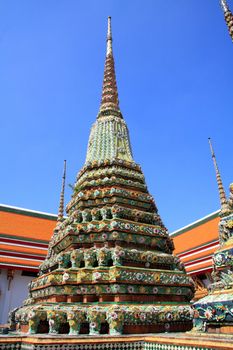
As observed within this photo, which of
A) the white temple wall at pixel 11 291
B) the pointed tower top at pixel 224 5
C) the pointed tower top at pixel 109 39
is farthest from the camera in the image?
the white temple wall at pixel 11 291

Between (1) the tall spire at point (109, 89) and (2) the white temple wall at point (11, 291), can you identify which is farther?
(2) the white temple wall at point (11, 291)

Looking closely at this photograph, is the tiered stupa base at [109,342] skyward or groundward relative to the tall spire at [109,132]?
groundward

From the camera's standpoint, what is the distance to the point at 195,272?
54.5 ft

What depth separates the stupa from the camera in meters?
6.72

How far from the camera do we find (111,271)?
7391mm

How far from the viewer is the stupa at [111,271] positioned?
6723 mm

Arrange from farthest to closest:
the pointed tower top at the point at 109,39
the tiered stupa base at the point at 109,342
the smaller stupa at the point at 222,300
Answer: the pointed tower top at the point at 109,39
the smaller stupa at the point at 222,300
the tiered stupa base at the point at 109,342

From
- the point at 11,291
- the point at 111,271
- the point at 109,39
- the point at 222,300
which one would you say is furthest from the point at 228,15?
the point at 11,291

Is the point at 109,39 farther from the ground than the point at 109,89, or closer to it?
farther from the ground

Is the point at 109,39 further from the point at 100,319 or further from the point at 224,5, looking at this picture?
the point at 100,319

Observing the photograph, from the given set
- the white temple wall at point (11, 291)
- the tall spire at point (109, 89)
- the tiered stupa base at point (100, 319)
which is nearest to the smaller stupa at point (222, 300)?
the tiered stupa base at point (100, 319)

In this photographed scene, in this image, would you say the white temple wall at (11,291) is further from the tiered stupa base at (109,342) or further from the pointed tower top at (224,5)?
the pointed tower top at (224,5)

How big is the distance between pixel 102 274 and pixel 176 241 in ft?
56.0

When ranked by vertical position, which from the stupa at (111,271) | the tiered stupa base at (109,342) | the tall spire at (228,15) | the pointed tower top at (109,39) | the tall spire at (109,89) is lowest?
the tiered stupa base at (109,342)
